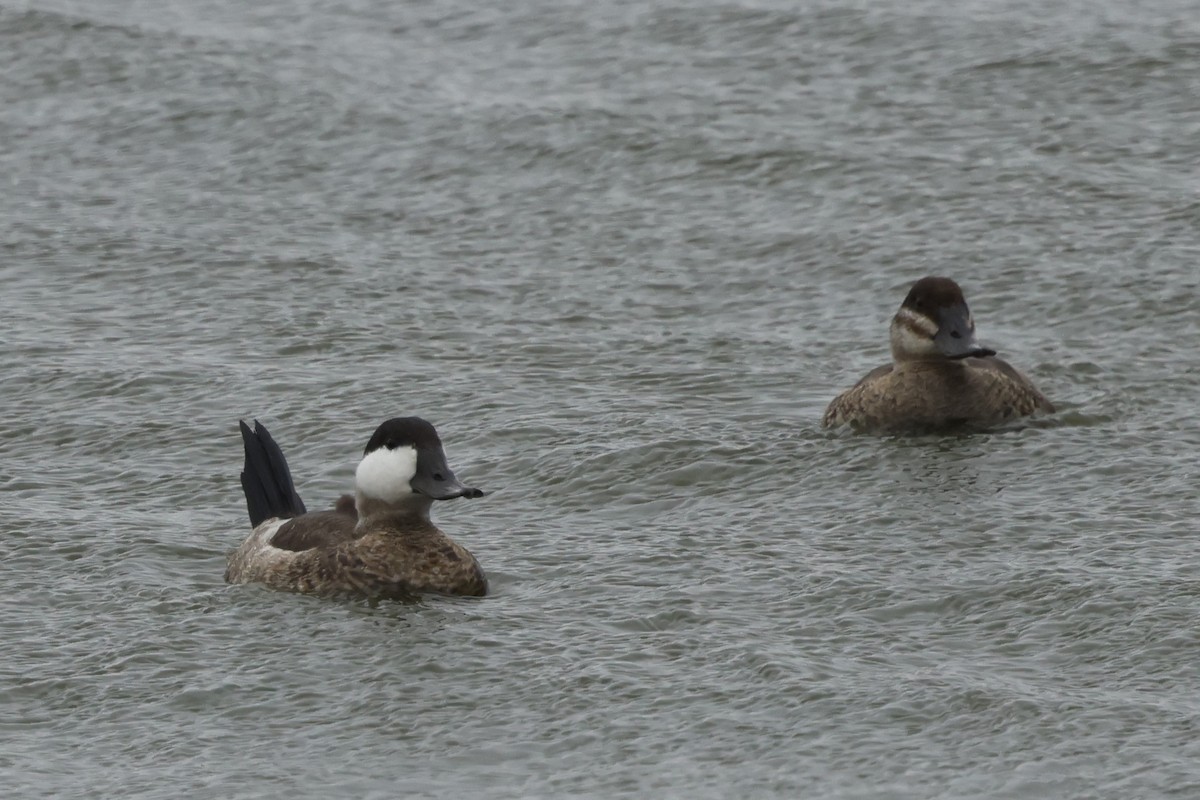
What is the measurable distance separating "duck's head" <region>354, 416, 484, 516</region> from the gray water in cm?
53

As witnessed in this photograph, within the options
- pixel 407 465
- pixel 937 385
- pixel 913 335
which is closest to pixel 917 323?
pixel 913 335

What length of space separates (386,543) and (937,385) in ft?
11.8

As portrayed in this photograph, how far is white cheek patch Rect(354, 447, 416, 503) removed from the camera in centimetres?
988

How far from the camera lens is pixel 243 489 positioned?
438 inches

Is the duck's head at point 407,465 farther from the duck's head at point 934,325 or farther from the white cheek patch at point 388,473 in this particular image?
the duck's head at point 934,325

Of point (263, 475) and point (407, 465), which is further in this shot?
point (263, 475)

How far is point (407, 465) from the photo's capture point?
9.88 meters

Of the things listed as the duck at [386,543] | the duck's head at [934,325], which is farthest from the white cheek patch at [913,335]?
the duck at [386,543]

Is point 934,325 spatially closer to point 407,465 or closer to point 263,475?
point 407,465

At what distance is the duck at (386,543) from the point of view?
32.2 feet

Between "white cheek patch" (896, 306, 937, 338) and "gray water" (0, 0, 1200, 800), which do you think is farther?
"white cheek patch" (896, 306, 937, 338)

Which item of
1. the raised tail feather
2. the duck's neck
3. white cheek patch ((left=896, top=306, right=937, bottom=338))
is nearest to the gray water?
the raised tail feather

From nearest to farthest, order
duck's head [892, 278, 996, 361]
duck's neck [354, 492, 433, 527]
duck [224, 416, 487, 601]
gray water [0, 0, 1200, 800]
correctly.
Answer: gray water [0, 0, 1200, 800] < duck [224, 416, 487, 601] < duck's neck [354, 492, 433, 527] < duck's head [892, 278, 996, 361]

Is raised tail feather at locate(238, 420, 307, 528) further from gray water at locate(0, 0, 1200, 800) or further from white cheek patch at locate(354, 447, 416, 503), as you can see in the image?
white cheek patch at locate(354, 447, 416, 503)
